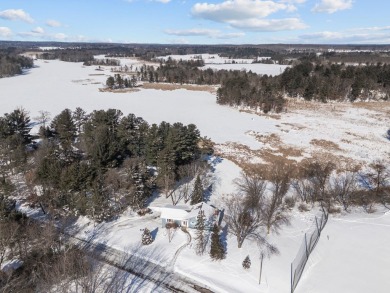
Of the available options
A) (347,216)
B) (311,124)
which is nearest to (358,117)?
(311,124)

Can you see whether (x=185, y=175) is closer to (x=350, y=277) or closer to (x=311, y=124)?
(x=350, y=277)

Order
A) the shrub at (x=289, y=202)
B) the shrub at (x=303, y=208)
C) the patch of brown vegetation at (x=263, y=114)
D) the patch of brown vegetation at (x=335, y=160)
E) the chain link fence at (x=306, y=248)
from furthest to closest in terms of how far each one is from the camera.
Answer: the patch of brown vegetation at (x=263, y=114) < the patch of brown vegetation at (x=335, y=160) < the shrub at (x=289, y=202) < the shrub at (x=303, y=208) < the chain link fence at (x=306, y=248)

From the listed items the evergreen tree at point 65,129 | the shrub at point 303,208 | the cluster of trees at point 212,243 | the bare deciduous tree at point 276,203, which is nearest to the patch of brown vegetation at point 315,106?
the bare deciduous tree at point 276,203

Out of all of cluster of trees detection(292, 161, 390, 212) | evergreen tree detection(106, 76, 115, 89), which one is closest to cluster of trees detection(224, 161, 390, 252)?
cluster of trees detection(292, 161, 390, 212)

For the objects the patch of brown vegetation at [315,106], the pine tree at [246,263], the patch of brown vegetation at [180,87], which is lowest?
the pine tree at [246,263]

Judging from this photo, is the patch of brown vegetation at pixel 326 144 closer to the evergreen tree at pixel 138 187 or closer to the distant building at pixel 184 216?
the distant building at pixel 184 216

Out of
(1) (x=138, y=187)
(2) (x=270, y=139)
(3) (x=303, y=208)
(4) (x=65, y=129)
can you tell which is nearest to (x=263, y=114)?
(2) (x=270, y=139)
